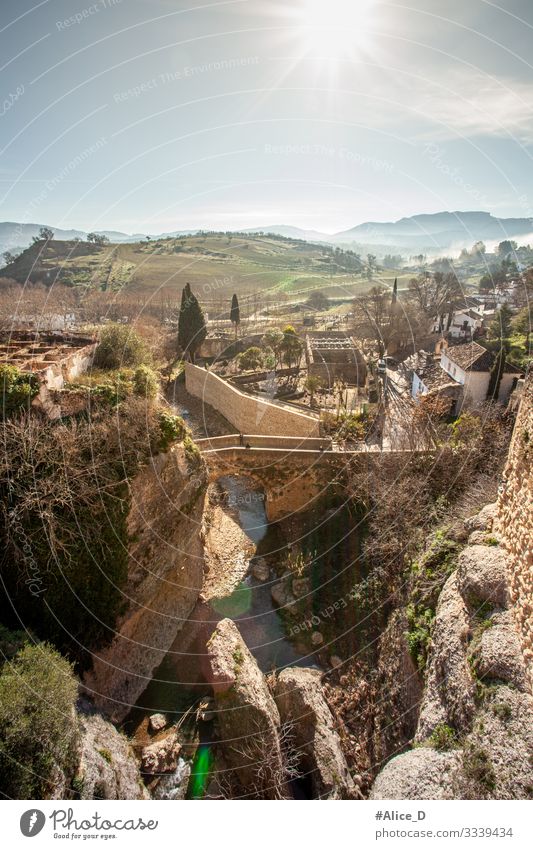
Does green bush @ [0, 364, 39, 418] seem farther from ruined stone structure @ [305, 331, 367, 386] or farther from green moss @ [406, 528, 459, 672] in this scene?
ruined stone structure @ [305, 331, 367, 386]

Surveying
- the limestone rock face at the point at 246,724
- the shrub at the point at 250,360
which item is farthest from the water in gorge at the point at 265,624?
the shrub at the point at 250,360

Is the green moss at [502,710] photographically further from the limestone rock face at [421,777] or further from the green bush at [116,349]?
the green bush at [116,349]

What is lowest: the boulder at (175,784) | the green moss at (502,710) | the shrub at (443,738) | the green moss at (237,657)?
the boulder at (175,784)

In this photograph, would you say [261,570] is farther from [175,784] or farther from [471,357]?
[471,357]

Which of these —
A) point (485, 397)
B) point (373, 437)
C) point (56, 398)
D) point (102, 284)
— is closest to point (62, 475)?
point (56, 398)

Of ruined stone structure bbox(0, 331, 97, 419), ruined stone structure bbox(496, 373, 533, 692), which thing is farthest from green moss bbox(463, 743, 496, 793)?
ruined stone structure bbox(0, 331, 97, 419)

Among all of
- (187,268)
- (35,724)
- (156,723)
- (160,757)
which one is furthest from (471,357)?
(187,268)

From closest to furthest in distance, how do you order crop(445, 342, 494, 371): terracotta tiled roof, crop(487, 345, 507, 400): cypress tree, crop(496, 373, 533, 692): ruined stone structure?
crop(496, 373, 533, 692): ruined stone structure
crop(487, 345, 507, 400): cypress tree
crop(445, 342, 494, 371): terracotta tiled roof
